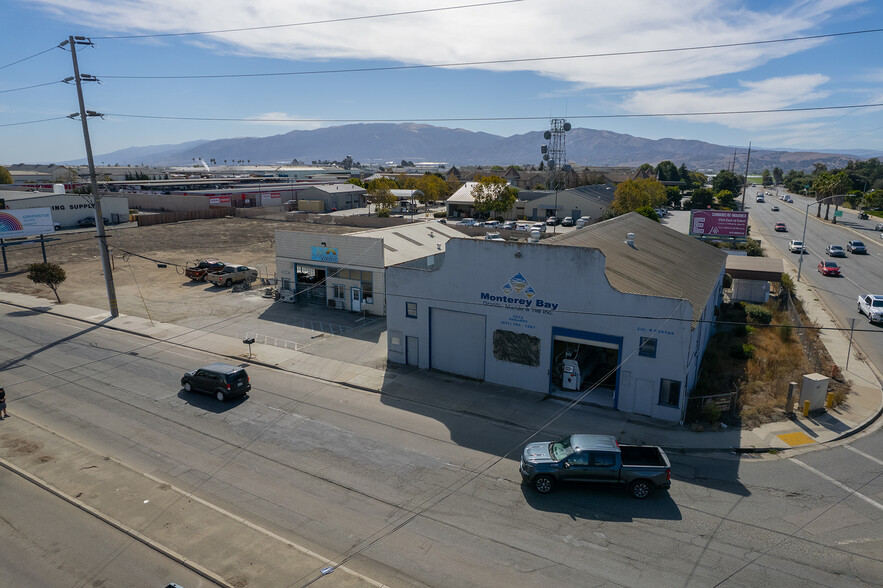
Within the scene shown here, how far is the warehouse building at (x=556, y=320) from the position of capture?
21406mm

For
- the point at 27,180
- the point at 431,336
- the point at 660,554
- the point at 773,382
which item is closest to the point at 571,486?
the point at 660,554

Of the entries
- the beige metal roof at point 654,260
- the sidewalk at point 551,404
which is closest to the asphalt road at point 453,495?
the sidewalk at point 551,404

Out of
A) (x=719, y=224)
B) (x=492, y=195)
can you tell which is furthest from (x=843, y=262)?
(x=492, y=195)

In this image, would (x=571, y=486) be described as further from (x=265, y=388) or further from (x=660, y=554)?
(x=265, y=388)

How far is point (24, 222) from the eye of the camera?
51.7 metres

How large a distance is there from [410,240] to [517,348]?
841 inches

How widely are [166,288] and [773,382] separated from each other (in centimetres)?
4483

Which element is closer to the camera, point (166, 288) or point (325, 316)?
point (325, 316)

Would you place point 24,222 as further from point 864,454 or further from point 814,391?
point 864,454

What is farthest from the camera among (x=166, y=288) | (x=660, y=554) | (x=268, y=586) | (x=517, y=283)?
(x=166, y=288)

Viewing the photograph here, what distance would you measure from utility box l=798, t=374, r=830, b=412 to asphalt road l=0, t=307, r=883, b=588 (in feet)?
7.01

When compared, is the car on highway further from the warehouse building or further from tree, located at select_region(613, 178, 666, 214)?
the warehouse building

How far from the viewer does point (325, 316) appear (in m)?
37.2

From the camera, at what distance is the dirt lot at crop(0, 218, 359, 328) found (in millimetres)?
39469
